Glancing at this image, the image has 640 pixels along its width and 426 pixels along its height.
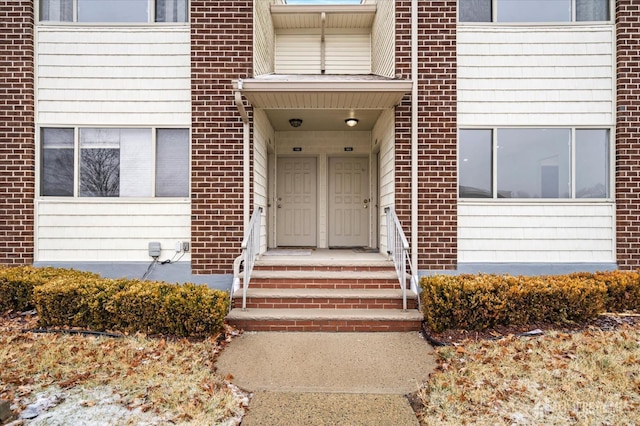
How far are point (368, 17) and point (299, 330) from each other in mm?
6234

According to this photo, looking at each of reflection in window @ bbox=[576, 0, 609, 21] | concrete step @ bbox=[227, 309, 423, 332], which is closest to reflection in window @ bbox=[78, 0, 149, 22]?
concrete step @ bbox=[227, 309, 423, 332]

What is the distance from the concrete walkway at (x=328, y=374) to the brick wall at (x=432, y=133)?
1767mm

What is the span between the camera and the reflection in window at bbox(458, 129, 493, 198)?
19.0 feet

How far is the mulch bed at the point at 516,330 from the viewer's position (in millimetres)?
4219

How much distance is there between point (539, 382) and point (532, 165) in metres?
3.82

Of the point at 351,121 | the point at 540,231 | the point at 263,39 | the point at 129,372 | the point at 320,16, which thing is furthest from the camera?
the point at 320,16

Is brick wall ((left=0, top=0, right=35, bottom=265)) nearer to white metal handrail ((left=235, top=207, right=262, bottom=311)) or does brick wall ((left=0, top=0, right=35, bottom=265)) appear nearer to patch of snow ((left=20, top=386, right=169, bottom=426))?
white metal handrail ((left=235, top=207, right=262, bottom=311))

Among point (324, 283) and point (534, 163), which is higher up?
point (534, 163)

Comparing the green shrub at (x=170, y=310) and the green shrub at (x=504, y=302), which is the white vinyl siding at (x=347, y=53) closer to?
the green shrub at (x=504, y=302)

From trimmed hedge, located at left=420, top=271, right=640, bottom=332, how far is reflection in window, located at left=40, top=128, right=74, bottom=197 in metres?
5.76

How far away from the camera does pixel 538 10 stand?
5.86 metres

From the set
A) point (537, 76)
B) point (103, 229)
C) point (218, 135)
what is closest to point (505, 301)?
point (537, 76)

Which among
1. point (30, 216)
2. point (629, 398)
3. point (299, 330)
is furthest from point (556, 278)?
point (30, 216)

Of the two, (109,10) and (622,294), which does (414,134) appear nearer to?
(622,294)
